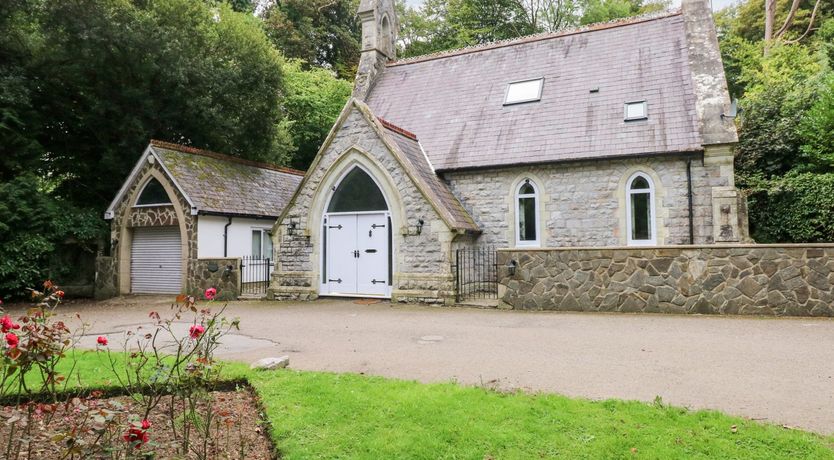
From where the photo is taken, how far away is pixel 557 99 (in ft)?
59.7

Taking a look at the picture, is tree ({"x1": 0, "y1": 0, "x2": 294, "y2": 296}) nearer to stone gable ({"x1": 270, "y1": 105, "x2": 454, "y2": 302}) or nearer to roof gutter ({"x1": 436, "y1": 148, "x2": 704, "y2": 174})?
stone gable ({"x1": 270, "y1": 105, "x2": 454, "y2": 302})

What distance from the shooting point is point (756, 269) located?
11.0m

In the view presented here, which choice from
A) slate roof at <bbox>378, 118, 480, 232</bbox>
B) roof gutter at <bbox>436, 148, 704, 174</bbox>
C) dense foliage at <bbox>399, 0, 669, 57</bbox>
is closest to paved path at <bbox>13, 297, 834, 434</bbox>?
slate roof at <bbox>378, 118, 480, 232</bbox>

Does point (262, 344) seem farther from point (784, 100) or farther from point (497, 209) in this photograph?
point (784, 100)

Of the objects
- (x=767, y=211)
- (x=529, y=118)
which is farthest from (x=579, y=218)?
(x=767, y=211)

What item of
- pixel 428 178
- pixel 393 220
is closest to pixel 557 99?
pixel 428 178

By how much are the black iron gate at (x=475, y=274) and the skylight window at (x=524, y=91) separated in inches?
224

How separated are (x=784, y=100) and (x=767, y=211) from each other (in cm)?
497

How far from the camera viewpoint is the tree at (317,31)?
121 ft

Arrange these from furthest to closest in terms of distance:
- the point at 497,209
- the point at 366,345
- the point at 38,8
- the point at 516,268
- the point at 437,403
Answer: the point at 38,8
the point at 497,209
the point at 516,268
the point at 366,345
the point at 437,403

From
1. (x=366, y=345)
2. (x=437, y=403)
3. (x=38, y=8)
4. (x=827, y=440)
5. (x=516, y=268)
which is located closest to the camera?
(x=827, y=440)

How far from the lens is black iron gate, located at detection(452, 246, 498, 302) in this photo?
14328 mm

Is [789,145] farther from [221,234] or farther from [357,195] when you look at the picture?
[221,234]

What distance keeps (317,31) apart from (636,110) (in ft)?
92.5
